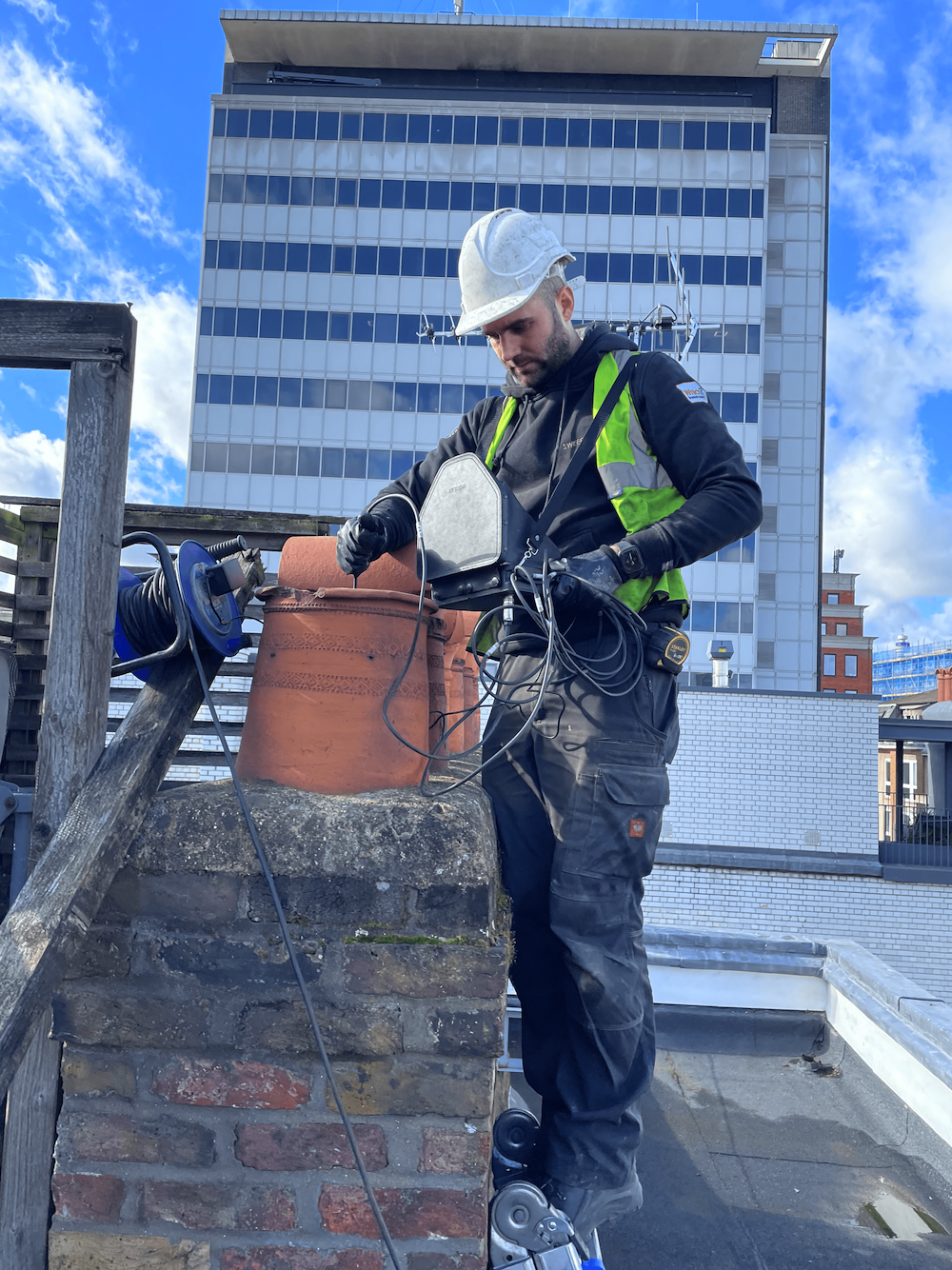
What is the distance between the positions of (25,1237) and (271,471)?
33.6 m

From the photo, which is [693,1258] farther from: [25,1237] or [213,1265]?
[25,1237]

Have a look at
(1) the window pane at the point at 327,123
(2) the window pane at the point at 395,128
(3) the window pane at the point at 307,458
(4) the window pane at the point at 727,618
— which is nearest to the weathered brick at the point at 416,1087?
(4) the window pane at the point at 727,618

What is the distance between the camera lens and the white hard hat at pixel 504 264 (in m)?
2.10

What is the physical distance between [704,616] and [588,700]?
31316mm

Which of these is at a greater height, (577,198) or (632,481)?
(577,198)

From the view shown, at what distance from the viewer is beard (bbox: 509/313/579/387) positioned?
2.19m

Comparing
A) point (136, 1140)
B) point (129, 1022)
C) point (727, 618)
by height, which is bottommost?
point (136, 1140)

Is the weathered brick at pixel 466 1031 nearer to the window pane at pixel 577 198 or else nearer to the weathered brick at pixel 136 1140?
the weathered brick at pixel 136 1140

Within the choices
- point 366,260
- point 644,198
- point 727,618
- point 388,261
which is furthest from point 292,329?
point 727,618

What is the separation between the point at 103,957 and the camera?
170cm

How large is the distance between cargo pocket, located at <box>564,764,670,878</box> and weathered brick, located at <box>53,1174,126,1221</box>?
108cm

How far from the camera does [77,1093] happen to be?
5.55ft

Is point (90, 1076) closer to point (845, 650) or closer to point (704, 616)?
point (704, 616)

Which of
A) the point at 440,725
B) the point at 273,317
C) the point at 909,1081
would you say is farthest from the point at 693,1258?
the point at 273,317
